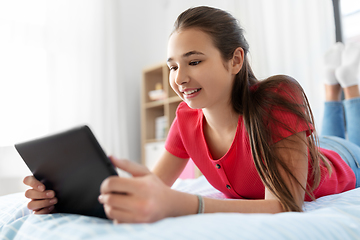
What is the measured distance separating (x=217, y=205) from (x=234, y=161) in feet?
1.02

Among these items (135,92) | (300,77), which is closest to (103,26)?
(135,92)

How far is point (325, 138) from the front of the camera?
1523 millimetres

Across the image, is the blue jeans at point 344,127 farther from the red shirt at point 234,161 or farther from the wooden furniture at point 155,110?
the wooden furniture at point 155,110

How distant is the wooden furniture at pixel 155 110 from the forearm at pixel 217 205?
91.6 inches

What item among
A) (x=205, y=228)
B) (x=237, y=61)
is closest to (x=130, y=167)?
(x=205, y=228)

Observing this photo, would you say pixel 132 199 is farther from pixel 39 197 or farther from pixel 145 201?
pixel 39 197

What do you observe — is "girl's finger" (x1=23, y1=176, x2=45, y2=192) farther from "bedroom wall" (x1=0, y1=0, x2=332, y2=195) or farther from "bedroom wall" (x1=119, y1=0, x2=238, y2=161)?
"bedroom wall" (x1=119, y1=0, x2=238, y2=161)

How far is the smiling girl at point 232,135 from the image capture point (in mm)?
739

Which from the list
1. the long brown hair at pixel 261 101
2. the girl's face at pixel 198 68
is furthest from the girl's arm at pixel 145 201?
the girl's face at pixel 198 68

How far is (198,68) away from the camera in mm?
902

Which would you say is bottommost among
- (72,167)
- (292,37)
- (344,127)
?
(344,127)

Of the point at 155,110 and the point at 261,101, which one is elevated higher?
the point at 261,101

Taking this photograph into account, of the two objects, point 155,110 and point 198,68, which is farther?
point 155,110

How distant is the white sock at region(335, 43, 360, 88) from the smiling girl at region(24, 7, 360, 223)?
74cm
